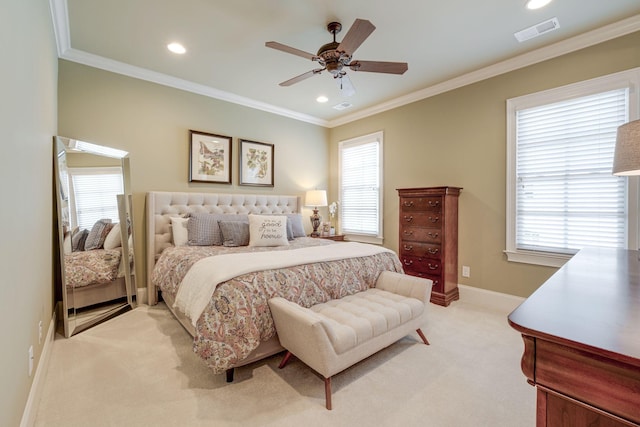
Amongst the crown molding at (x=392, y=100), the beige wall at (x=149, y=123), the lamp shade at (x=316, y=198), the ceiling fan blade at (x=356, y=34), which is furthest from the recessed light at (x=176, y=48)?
the lamp shade at (x=316, y=198)

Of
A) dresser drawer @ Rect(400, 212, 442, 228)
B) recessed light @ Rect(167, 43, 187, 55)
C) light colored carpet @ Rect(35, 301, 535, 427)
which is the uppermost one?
recessed light @ Rect(167, 43, 187, 55)

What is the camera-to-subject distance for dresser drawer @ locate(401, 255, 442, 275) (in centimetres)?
361

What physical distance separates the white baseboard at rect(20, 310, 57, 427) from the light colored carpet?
0.05 m

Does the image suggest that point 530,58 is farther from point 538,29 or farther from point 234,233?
point 234,233

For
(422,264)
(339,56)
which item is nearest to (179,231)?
(339,56)

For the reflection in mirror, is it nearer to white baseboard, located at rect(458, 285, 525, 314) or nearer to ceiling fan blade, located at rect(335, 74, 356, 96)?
ceiling fan blade, located at rect(335, 74, 356, 96)

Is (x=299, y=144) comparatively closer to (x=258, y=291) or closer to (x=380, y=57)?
(x=380, y=57)

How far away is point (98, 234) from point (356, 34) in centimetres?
318

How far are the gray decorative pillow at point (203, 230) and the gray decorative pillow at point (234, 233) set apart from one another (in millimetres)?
69

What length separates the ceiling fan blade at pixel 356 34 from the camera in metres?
1.97

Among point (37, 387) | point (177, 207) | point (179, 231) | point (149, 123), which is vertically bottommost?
point (37, 387)

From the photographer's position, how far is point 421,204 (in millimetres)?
3752

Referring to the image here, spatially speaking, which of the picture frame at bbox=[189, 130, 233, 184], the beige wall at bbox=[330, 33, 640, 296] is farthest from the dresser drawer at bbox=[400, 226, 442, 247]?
the picture frame at bbox=[189, 130, 233, 184]

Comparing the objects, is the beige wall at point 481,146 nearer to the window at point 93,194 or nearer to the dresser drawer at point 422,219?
the dresser drawer at point 422,219
